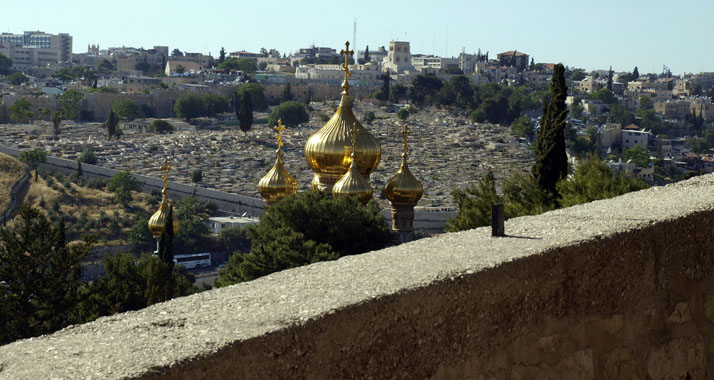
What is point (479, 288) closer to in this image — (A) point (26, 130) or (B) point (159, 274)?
(B) point (159, 274)

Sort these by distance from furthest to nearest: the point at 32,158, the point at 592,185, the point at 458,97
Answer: the point at 458,97
the point at 32,158
the point at 592,185

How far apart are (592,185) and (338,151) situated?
440 cm

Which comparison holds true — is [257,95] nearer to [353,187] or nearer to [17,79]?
[17,79]

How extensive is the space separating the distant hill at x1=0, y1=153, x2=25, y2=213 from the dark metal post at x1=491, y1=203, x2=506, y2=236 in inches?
1513

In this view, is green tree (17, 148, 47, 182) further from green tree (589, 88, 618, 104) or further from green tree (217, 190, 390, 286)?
green tree (589, 88, 618, 104)

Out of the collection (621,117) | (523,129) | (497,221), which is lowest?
(523,129)

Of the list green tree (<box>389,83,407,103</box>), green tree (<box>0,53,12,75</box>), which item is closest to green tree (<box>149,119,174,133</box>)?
green tree (<box>389,83,407,103</box>)

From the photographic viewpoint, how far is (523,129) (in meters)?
71.3

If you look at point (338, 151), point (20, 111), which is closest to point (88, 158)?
point (20, 111)

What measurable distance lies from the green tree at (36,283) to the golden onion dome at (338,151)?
4.46 meters

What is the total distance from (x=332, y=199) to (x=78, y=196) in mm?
31393

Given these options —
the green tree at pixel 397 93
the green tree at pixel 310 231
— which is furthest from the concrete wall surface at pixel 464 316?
the green tree at pixel 397 93

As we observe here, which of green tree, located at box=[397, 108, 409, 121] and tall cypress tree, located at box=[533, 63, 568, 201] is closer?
tall cypress tree, located at box=[533, 63, 568, 201]

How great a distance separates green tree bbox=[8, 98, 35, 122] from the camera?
68125mm
